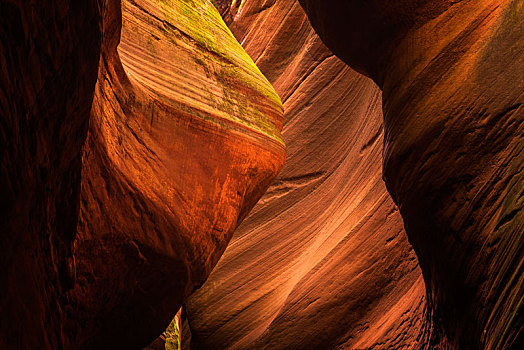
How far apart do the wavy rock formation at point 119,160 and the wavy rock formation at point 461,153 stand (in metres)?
1.69

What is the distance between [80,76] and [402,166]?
2.47m

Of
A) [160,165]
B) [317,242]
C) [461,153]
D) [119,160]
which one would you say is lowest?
[317,242]

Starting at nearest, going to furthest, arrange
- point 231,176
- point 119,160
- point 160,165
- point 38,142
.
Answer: point 38,142, point 119,160, point 160,165, point 231,176

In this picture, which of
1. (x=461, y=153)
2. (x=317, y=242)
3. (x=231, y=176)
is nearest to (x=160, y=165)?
(x=231, y=176)

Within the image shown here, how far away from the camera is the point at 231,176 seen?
4770 millimetres

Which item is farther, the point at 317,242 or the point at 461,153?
the point at 317,242

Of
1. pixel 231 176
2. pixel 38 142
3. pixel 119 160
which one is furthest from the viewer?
pixel 231 176

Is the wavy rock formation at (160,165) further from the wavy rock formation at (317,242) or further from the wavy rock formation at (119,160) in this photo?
the wavy rock formation at (317,242)

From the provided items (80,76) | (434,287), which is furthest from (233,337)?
(80,76)

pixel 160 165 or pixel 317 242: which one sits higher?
pixel 160 165

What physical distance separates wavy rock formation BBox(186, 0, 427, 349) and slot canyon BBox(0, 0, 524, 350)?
1.4 inches

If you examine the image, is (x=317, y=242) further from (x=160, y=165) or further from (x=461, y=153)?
(x=461, y=153)

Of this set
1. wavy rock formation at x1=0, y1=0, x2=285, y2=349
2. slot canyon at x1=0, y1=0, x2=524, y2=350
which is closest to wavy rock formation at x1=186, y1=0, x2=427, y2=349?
slot canyon at x1=0, y1=0, x2=524, y2=350

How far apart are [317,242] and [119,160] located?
13.8ft
